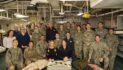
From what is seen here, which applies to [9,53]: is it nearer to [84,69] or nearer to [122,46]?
[84,69]

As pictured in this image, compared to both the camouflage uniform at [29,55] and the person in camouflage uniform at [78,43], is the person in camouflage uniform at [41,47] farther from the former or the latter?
the person in camouflage uniform at [78,43]

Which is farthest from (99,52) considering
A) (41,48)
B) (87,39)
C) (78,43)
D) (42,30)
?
(42,30)

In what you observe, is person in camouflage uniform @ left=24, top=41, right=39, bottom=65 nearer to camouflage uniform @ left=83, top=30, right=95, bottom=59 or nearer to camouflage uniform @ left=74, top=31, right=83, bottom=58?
camouflage uniform @ left=74, top=31, right=83, bottom=58

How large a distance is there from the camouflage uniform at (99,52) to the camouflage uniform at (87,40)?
2.29 feet

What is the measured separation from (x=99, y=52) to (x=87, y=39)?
972 mm

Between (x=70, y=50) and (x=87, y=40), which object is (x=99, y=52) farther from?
(x=70, y=50)

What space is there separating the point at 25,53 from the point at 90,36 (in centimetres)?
235

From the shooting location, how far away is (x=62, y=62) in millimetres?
7684

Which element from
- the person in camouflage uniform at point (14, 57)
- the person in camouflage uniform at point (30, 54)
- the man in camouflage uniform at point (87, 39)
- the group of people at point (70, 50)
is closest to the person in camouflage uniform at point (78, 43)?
the group of people at point (70, 50)

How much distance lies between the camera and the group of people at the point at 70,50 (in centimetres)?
789

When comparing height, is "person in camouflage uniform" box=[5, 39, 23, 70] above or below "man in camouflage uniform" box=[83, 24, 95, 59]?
below

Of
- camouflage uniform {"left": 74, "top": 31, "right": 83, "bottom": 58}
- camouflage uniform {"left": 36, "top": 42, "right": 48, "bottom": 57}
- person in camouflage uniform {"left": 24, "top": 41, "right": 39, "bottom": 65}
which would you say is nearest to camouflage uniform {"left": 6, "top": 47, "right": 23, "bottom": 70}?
person in camouflage uniform {"left": 24, "top": 41, "right": 39, "bottom": 65}

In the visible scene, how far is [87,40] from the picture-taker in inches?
345

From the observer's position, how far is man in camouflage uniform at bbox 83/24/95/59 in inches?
340
